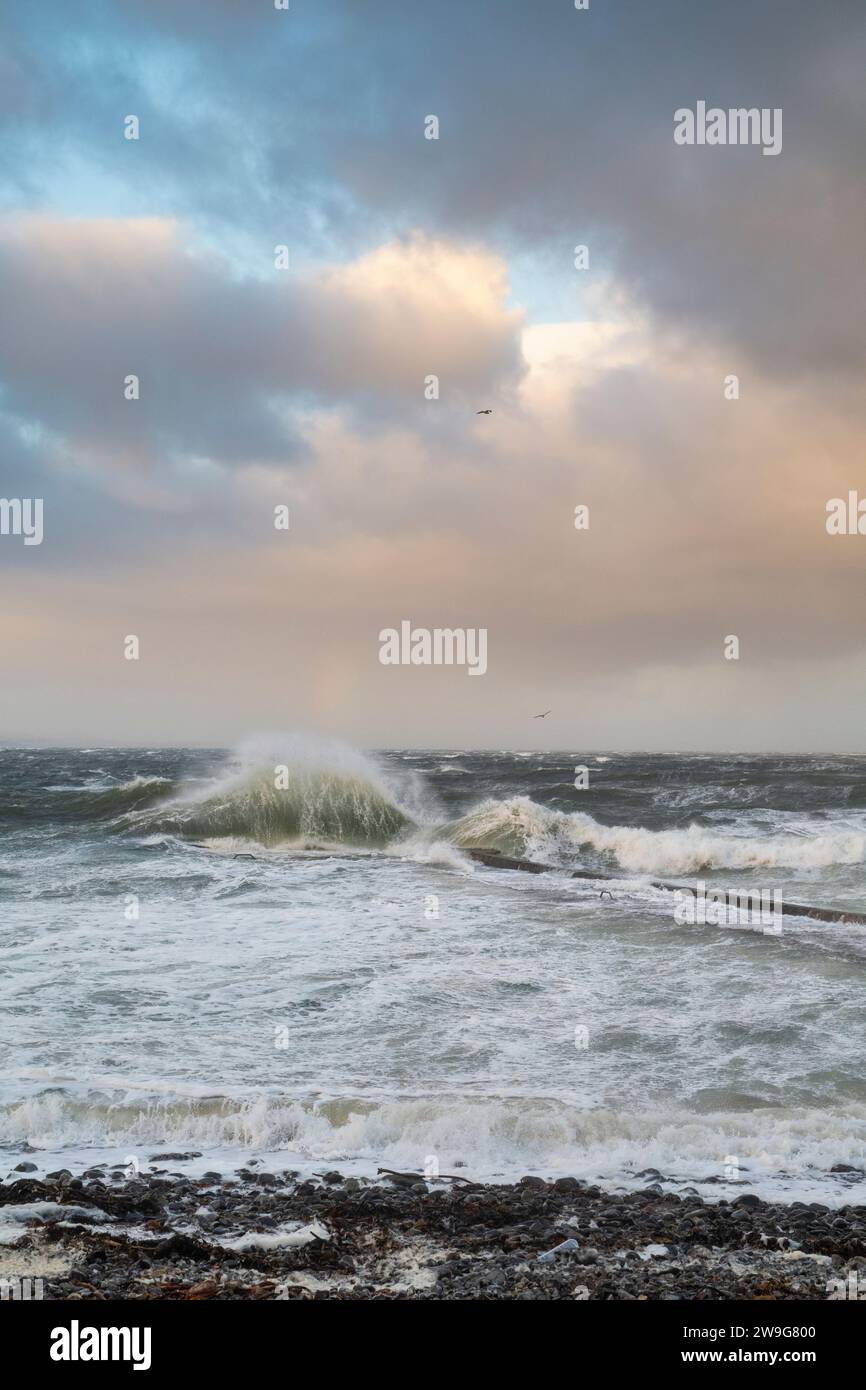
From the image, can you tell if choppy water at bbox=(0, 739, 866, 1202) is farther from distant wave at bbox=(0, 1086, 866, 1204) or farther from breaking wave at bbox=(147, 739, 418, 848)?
breaking wave at bbox=(147, 739, 418, 848)

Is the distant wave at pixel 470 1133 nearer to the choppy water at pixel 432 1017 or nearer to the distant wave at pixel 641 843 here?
the choppy water at pixel 432 1017

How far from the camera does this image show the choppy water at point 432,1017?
20.8 feet

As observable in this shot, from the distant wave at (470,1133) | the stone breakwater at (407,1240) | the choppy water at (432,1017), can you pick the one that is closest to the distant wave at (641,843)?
the choppy water at (432,1017)

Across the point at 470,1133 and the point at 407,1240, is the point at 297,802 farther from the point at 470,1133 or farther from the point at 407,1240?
the point at 407,1240

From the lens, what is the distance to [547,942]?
1290cm

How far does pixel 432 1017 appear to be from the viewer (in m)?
9.28

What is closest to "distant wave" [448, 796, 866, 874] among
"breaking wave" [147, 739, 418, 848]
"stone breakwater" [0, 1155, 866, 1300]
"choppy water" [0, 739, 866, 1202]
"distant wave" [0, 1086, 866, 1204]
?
"choppy water" [0, 739, 866, 1202]

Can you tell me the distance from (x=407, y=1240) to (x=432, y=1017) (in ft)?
14.6

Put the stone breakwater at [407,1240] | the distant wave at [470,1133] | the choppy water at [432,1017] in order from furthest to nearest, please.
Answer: the choppy water at [432,1017] → the distant wave at [470,1133] → the stone breakwater at [407,1240]

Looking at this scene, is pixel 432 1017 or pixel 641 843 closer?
pixel 432 1017

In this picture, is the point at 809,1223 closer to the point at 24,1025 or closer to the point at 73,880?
the point at 24,1025

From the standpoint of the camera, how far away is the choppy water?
20.8 ft

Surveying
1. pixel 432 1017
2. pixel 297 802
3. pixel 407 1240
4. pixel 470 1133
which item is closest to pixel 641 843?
pixel 297 802

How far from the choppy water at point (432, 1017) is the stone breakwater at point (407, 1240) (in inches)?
18.0
